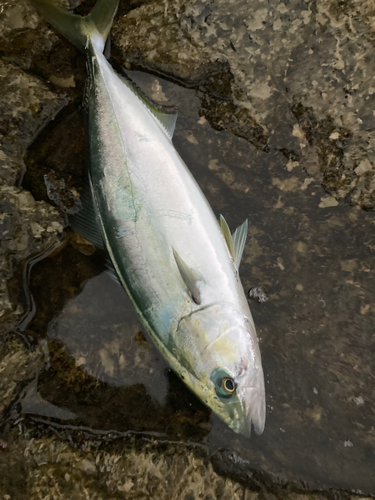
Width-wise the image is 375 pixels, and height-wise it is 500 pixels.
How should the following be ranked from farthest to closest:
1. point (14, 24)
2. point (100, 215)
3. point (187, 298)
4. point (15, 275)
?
point (14, 24) → point (15, 275) → point (100, 215) → point (187, 298)

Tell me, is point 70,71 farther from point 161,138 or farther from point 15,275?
point 15,275

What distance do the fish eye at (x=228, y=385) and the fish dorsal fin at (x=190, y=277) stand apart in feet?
1.26

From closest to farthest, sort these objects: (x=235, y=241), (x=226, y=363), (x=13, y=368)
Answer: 1. (x=226, y=363)
2. (x=235, y=241)
3. (x=13, y=368)

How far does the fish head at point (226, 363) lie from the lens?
1474 mm

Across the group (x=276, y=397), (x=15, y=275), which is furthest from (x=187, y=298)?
(x=15, y=275)

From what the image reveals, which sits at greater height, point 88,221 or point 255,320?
point 88,221

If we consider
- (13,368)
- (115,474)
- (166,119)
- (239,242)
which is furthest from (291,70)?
(115,474)

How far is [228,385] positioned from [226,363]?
0.11m

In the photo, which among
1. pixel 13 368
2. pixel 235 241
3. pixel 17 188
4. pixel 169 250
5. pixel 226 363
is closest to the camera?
pixel 226 363

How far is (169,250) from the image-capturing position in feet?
5.40

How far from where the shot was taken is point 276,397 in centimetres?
190

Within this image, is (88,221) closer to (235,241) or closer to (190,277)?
(190,277)

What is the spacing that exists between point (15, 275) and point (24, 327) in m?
0.34

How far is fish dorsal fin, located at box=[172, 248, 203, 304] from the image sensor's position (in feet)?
5.12
